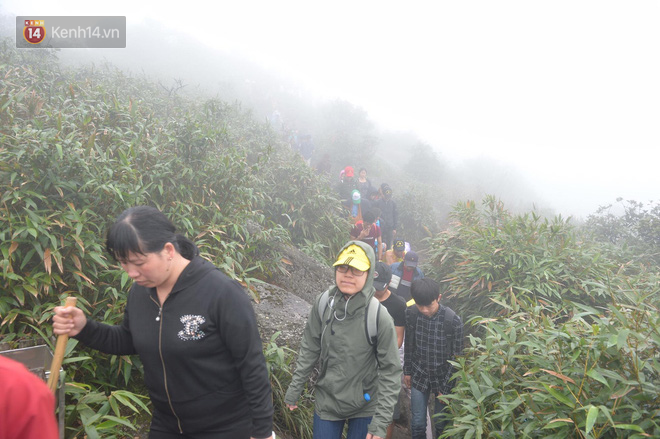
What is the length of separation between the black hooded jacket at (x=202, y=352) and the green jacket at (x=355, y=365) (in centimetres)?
93

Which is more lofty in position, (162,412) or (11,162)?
(11,162)

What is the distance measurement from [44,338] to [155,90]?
10.0 meters

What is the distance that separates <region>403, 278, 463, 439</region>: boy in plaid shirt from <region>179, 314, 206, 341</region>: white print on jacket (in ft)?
8.16

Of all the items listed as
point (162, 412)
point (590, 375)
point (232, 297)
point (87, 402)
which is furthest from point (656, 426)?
point (87, 402)

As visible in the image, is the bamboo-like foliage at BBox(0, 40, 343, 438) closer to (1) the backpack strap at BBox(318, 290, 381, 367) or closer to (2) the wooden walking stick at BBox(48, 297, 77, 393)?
(2) the wooden walking stick at BBox(48, 297, 77, 393)

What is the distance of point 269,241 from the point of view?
19.7 feet

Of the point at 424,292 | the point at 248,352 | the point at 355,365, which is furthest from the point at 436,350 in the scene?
the point at 248,352

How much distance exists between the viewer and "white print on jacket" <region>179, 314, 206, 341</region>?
1.95 metres

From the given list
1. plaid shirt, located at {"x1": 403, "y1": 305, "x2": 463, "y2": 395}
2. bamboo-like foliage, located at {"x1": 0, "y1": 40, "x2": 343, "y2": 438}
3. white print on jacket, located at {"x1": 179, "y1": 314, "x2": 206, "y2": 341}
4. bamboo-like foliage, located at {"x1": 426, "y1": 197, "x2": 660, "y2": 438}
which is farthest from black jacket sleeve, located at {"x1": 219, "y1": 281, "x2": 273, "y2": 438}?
plaid shirt, located at {"x1": 403, "y1": 305, "x2": 463, "y2": 395}

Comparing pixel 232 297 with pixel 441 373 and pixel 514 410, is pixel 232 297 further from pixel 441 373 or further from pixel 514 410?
pixel 441 373

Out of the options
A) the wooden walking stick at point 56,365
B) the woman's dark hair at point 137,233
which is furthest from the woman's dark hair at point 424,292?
the wooden walking stick at point 56,365

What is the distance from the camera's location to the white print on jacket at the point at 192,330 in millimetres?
1952

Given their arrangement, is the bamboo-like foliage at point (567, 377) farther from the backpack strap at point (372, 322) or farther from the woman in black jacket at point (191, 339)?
the woman in black jacket at point (191, 339)

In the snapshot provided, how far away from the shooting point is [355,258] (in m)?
Answer: 2.98
